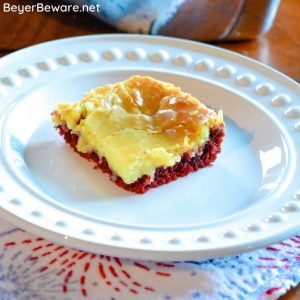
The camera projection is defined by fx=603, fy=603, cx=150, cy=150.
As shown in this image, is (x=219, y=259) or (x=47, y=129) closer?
(x=219, y=259)

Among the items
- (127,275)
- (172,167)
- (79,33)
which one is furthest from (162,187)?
(79,33)

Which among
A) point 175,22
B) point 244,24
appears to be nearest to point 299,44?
point 244,24

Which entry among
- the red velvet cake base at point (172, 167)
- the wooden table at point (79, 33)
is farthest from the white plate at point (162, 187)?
the wooden table at point (79, 33)

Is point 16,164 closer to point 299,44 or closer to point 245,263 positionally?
point 245,263

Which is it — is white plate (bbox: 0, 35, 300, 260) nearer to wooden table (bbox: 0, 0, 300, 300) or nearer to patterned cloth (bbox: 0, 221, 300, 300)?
patterned cloth (bbox: 0, 221, 300, 300)

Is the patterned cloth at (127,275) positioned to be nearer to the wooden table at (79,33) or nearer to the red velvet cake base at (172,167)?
the red velvet cake base at (172,167)
